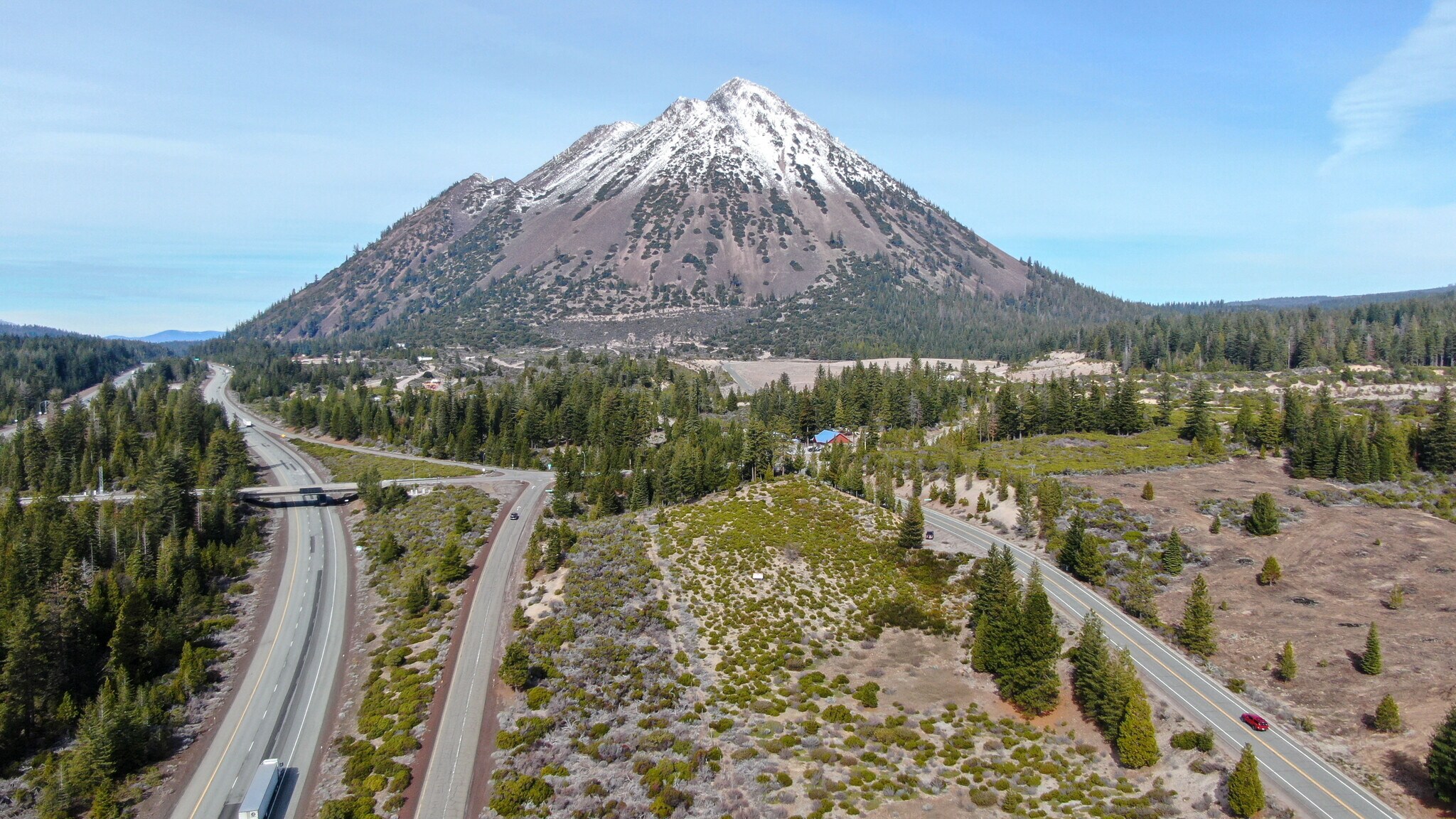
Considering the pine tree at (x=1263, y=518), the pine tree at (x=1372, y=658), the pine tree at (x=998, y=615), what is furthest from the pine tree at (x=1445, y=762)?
the pine tree at (x=1263, y=518)

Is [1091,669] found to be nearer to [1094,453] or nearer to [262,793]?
[262,793]

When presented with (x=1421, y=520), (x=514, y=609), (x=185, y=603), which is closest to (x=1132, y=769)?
(x=514, y=609)

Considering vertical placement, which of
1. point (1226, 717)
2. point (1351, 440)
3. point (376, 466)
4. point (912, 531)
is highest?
point (1351, 440)

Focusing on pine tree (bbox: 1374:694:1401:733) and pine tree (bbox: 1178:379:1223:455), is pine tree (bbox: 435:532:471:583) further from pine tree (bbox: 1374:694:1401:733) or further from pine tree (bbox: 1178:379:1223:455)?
pine tree (bbox: 1178:379:1223:455)

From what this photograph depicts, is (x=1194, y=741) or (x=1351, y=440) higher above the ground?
(x=1351, y=440)

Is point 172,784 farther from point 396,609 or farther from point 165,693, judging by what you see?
point 396,609

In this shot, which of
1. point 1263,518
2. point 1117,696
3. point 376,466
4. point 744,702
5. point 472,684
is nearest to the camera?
point 1117,696

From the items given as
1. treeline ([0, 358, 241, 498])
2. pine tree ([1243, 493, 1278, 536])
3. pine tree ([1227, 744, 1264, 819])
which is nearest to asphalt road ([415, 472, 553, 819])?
pine tree ([1227, 744, 1264, 819])

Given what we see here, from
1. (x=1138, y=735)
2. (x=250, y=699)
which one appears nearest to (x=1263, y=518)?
(x=1138, y=735)
